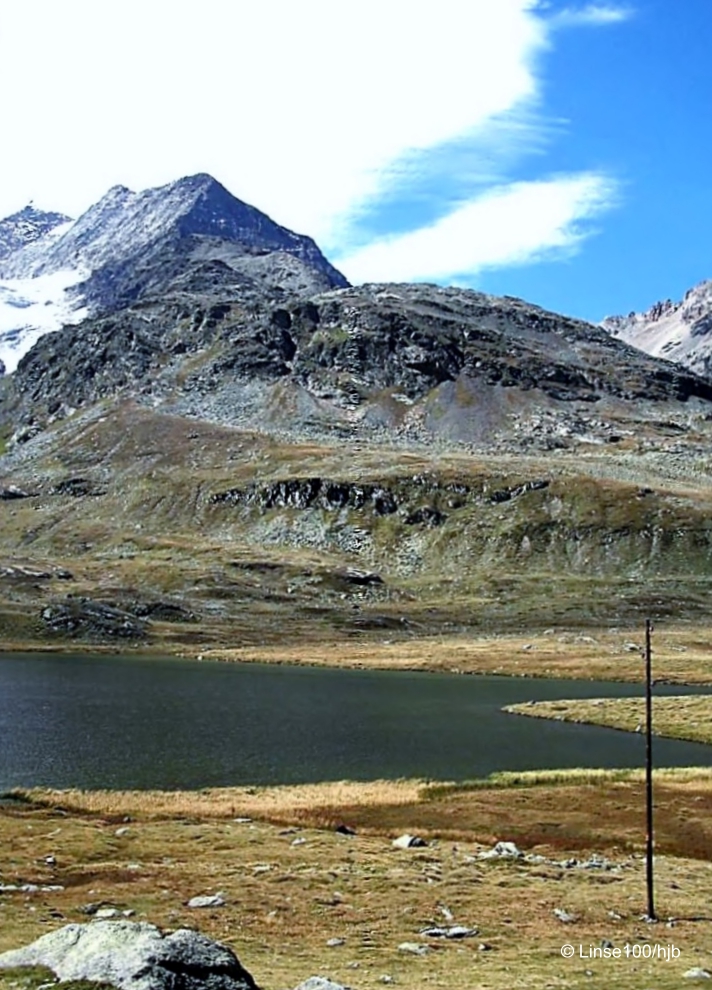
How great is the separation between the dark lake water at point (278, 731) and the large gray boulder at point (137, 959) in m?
55.8

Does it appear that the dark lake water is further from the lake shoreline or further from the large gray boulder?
the large gray boulder

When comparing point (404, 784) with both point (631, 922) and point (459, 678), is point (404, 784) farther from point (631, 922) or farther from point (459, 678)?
point (459, 678)

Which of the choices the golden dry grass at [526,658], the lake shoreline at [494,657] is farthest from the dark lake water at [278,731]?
the golden dry grass at [526,658]

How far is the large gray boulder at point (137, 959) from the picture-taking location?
20.2 meters

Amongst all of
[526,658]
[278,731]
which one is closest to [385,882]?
[278,731]

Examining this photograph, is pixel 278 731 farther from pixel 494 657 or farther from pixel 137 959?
pixel 494 657

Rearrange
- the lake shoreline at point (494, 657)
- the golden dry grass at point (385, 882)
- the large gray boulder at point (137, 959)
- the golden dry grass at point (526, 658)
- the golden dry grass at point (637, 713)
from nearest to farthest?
the large gray boulder at point (137, 959) < the golden dry grass at point (385, 882) < the golden dry grass at point (637, 713) < the golden dry grass at point (526, 658) < the lake shoreline at point (494, 657)

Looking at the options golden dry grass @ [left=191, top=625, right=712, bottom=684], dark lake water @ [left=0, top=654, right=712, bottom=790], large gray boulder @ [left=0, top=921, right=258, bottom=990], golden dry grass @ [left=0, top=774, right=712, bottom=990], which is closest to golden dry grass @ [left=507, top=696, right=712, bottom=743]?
dark lake water @ [left=0, top=654, right=712, bottom=790]

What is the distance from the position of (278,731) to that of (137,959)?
277 ft

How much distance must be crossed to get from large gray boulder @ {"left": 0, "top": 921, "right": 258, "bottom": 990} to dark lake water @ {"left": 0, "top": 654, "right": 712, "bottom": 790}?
183 feet

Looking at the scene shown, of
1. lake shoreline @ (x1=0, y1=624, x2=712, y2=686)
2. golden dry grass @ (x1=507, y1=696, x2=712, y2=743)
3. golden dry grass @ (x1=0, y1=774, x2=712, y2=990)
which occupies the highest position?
golden dry grass @ (x1=0, y1=774, x2=712, y2=990)

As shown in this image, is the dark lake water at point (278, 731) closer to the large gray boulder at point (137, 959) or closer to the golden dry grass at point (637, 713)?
the golden dry grass at point (637, 713)

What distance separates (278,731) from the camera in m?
104

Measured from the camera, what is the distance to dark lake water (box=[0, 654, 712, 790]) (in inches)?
3278
